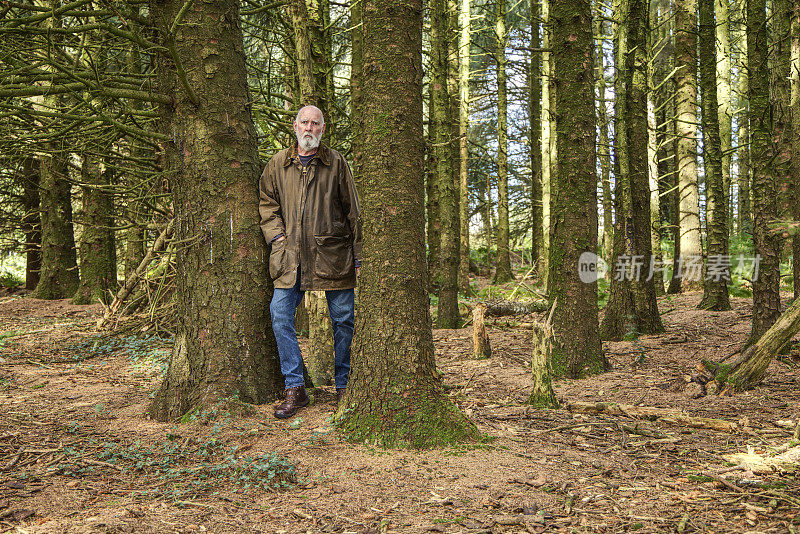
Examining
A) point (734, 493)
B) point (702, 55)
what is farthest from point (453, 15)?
point (734, 493)

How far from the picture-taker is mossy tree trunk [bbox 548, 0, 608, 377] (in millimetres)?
6602

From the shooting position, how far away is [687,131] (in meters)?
11.7

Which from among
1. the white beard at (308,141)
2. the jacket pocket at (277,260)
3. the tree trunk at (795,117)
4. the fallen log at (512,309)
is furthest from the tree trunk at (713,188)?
the jacket pocket at (277,260)

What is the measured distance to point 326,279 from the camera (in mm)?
4758

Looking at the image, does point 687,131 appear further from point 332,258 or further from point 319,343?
point 332,258

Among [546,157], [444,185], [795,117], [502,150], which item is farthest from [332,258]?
[502,150]

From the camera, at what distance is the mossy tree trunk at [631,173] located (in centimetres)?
868

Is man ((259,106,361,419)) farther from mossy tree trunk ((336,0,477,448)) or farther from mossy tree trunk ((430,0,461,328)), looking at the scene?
mossy tree trunk ((430,0,461,328))

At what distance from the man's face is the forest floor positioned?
7.30ft

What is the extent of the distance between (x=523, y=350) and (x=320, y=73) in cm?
493

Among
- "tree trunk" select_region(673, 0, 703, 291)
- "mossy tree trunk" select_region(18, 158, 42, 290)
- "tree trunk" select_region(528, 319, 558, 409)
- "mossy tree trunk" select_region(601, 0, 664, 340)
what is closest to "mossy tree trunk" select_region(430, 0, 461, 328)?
"mossy tree trunk" select_region(601, 0, 664, 340)

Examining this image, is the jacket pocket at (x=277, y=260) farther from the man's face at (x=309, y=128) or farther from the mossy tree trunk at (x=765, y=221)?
the mossy tree trunk at (x=765, y=221)

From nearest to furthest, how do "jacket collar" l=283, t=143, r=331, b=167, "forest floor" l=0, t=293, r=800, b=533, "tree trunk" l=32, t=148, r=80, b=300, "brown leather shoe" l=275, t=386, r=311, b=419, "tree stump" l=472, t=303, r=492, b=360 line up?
"forest floor" l=0, t=293, r=800, b=533 → "brown leather shoe" l=275, t=386, r=311, b=419 → "jacket collar" l=283, t=143, r=331, b=167 → "tree stump" l=472, t=303, r=492, b=360 → "tree trunk" l=32, t=148, r=80, b=300

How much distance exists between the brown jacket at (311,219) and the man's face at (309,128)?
10 centimetres
